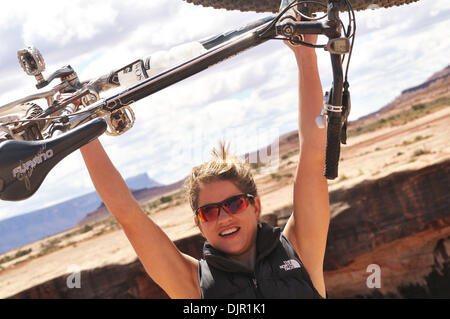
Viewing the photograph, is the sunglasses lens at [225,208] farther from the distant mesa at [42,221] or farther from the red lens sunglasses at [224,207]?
the distant mesa at [42,221]

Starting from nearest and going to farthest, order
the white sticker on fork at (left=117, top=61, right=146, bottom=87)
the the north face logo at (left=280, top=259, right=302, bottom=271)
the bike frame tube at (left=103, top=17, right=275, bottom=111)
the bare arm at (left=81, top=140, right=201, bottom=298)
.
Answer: the bike frame tube at (left=103, top=17, right=275, bottom=111), the white sticker on fork at (left=117, top=61, right=146, bottom=87), the the north face logo at (left=280, top=259, right=302, bottom=271), the bare arm at (left=81, top=140, right=201, bottom=298)

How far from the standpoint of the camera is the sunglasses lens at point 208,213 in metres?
2.05

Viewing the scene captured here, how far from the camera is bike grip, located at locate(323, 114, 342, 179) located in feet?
5.00

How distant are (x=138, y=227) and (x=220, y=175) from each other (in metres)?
0.38

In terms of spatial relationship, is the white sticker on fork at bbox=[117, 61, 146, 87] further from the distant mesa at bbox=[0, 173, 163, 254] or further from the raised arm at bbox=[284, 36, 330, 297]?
the distant mesa at bbox=[0, 173, 163, 254]

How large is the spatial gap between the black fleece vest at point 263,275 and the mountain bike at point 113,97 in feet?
1.68

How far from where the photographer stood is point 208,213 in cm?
206
